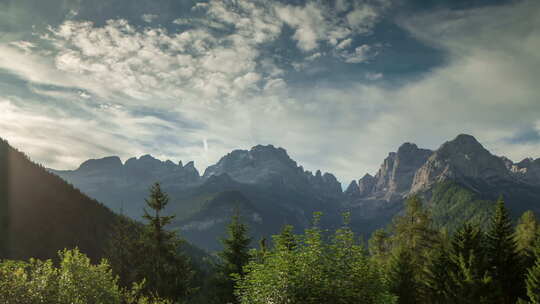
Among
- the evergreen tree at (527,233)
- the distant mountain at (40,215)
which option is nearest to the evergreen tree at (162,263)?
the evergreen tree at (527,233)

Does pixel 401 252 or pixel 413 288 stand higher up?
pixel 401 252

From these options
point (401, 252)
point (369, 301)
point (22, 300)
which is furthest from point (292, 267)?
point (401, 252)

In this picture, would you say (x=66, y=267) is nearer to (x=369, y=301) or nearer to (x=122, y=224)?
(x=369, y=301)

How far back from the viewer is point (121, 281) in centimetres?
3478

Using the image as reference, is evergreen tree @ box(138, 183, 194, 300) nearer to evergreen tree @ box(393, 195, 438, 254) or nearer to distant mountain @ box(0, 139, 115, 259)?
evergreen tree @ box(393, 195, 438, 254)

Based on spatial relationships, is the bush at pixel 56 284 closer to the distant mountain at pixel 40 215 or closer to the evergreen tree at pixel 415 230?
the evergreen tree at pixel 415 230

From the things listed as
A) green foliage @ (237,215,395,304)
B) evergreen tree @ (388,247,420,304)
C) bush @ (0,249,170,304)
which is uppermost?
green foliage @ (237,215,395,304)

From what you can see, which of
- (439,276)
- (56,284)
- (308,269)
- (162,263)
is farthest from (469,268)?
(56,284)

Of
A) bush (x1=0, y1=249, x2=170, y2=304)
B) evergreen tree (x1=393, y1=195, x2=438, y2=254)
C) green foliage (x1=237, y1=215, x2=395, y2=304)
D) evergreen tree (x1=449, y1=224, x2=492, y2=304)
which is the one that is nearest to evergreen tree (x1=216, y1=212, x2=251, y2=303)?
bush (x1=0, y1=249, x2=170, y2=304)

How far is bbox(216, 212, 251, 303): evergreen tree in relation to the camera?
30953mm

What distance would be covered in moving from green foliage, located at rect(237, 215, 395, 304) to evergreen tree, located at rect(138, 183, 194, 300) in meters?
16.1

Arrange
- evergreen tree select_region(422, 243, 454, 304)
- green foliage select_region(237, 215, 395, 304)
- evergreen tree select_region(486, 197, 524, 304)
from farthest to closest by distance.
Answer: evergreen tree select_region(422, 243, 454, 304) → evergreen tree select_region(486, 197, 524, 304) → green foliage select_region(237, 215, 395, 304)

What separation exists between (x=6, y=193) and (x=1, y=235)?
773 inches

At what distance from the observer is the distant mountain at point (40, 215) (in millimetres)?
70500
